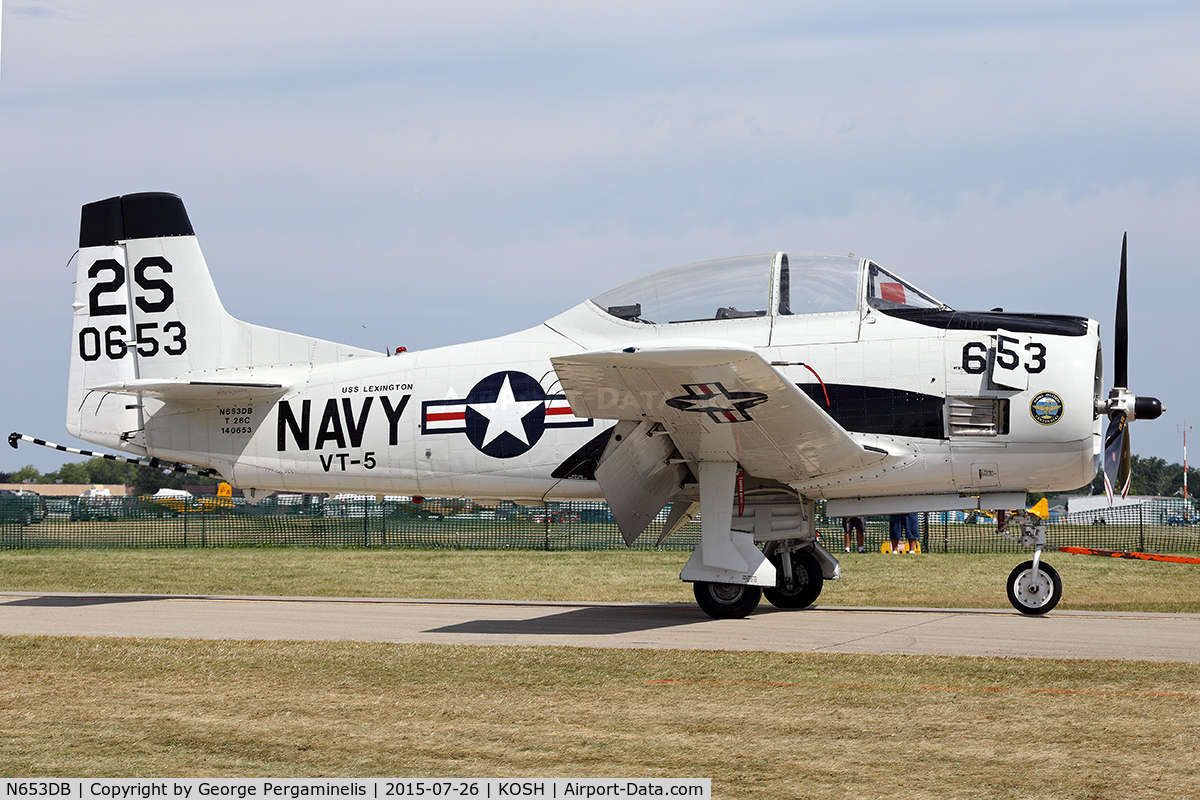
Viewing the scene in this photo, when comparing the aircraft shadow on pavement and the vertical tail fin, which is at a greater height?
the vertical tail fin

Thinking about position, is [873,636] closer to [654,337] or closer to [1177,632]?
[1177,632]

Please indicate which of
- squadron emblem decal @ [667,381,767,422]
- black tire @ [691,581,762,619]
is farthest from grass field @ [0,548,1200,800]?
black tire @ [691,581,762,619]

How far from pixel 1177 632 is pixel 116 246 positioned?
42.3ft

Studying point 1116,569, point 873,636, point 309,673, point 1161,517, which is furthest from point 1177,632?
point 1161,517

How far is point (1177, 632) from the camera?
10.3 meters

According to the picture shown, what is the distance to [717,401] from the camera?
10.1 metres

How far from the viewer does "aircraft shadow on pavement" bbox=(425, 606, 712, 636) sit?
10.6 meters

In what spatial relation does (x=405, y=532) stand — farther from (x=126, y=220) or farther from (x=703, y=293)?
(x=703, y=293)

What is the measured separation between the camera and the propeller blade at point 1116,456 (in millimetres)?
11477

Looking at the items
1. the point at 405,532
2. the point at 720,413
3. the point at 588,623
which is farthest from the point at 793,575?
the point at 405,532

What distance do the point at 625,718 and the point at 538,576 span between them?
494 inches

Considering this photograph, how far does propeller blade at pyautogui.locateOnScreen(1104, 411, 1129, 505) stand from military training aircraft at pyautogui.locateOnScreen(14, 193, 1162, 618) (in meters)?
0.03

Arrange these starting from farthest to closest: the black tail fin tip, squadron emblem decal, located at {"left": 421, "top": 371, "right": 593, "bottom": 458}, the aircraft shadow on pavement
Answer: the black tail fin tip, squadron emblem decal, located at {"left": 421, "top": 371, "right": 593, "bottom": 458}, the aircraft shadow on pavement

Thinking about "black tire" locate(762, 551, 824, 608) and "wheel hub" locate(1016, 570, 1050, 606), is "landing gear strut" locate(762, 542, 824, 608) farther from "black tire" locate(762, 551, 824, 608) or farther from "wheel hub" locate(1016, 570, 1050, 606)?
"wheel hub" locate(1016, 570, 1050, 606)
